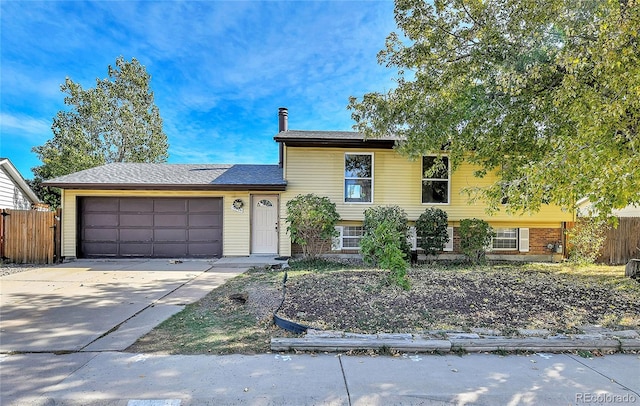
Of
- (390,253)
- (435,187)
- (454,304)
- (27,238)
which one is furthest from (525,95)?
(27,238)

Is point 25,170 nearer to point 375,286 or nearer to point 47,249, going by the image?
point 47,249

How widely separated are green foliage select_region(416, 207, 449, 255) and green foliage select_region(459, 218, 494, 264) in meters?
0.54

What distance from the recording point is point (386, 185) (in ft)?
33.0

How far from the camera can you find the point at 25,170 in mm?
22297

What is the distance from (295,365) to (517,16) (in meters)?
8.34

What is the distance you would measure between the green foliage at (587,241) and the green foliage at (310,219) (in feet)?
24.1

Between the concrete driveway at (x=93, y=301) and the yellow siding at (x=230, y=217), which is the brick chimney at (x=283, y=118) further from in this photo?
the concrete driveway at (x=93, y=301)

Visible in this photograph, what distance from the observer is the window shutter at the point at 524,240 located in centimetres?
1023

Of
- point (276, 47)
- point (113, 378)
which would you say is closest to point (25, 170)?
point (276, 47)

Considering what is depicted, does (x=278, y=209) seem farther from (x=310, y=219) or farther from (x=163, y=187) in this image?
(x=163, y=187)

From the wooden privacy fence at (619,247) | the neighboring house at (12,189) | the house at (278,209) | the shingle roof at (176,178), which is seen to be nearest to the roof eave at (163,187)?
the shingle roof at (176,178)

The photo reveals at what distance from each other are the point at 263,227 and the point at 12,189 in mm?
14224

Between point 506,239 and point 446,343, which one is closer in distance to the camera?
point 446,343

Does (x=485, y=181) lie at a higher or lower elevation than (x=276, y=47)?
lower
